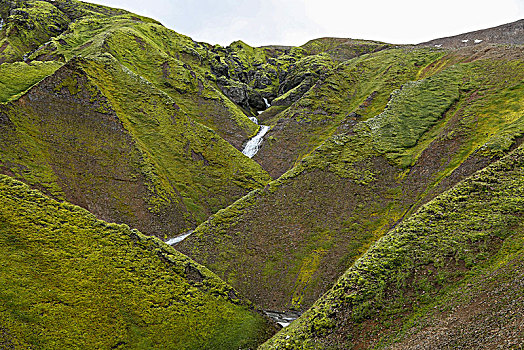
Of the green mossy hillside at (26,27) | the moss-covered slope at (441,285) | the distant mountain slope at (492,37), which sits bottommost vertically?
Answer: the moss-covered slope at (441,285)

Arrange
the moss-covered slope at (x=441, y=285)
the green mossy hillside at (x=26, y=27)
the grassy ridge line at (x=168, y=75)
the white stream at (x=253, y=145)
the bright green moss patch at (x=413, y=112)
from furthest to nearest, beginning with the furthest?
1. the green mossy hillside at (x=26, y=27)
2. the grassy ridge line at (x=168, y=75)
3. the white stream at (x=253, y=145)
4. the bright green moss patch at (x=413, y=112)
5. the moss-covered slope at (x=441, y=285)

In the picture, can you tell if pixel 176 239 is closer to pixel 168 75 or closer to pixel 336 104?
pixel 168 75

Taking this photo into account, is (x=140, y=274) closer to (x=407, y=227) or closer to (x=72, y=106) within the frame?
(x=407, y=227)

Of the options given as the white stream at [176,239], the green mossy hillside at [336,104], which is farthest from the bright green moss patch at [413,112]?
the white stream at [176,239]

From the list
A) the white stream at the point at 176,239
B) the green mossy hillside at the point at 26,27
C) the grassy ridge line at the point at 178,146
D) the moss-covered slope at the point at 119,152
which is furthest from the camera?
the green mossy hillside at the point at 26,27

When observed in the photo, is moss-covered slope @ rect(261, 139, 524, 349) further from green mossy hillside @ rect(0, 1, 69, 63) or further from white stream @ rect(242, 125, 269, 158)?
green mossy hillside @ rect(0, 1, 69, 63)

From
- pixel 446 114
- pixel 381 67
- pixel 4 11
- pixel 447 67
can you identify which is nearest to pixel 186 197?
pixel 446 114

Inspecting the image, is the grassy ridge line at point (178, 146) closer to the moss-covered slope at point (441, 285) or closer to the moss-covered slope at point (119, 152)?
the moss-covered slope at point (119, 152)
